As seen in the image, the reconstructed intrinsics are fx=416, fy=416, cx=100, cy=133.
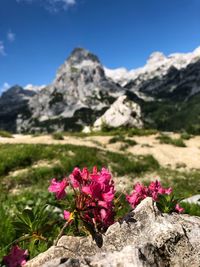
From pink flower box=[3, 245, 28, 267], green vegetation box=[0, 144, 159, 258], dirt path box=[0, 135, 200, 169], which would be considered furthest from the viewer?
dirt path box=[0, 135, 200, 169]

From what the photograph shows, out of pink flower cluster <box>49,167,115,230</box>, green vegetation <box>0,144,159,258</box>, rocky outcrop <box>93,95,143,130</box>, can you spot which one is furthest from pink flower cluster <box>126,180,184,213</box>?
rocky outcrop <box>93,95,143,130</box>

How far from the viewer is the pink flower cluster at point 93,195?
3.80m

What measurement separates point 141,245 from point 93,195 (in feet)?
2.03

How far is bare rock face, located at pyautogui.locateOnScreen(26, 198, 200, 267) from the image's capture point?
140 inches

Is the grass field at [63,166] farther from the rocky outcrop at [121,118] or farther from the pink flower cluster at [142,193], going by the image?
the rocky outcrop at [121,118]

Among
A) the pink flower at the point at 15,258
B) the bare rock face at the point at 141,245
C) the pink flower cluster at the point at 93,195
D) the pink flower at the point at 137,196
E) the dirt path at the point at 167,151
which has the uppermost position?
the pink flower cluster at the point at 93,195

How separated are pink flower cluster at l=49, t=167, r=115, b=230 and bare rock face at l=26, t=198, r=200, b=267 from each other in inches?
6.3

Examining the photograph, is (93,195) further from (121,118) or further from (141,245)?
(121,118)

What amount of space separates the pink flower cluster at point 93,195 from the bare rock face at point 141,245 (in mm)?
161

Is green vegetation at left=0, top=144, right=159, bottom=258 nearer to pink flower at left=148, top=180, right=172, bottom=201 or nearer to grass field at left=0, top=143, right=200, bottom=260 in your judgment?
grass field at left=0, top=143, right=200, bottom=260

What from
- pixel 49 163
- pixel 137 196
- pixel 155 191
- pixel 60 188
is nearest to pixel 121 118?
pixel 49 163

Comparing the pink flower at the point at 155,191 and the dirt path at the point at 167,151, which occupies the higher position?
the pink flower at the point at 155,191

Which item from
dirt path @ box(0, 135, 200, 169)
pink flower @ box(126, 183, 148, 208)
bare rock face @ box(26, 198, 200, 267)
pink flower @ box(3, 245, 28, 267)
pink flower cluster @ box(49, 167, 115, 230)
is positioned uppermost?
pink flower cluster @ box(49, 167, 115, 230)

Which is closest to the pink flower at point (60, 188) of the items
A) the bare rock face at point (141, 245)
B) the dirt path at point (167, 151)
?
the bare rock face at point (141, 245)
